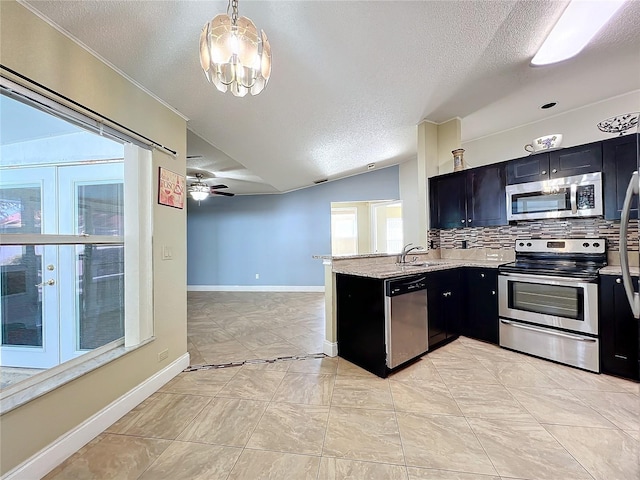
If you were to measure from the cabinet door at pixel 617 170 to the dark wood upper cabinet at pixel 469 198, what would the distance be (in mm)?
824

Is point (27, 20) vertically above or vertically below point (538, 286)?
above

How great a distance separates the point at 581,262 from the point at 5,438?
441cm

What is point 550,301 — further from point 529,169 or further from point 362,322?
point 362,322

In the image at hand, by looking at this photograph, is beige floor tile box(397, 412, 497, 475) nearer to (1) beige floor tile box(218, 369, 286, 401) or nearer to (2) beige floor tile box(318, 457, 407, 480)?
(2) beige floor tile box(318, 457, 407, 480)

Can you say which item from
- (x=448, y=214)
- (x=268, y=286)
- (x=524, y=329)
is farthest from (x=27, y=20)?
(x=268, y=286)

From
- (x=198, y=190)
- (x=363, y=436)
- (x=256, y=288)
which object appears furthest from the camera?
(x=256, y=288)

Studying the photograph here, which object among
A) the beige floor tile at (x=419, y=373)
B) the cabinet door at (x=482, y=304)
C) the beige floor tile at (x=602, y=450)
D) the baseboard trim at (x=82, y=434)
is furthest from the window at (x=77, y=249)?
the cabinet door at (x=482, y=304)

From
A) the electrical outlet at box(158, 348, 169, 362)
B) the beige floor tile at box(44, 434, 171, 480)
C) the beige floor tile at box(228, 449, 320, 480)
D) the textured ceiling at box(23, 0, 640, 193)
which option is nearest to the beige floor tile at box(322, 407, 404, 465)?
the beige floor tile at box(228, 449, 320, 480)

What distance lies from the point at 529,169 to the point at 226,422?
3749 millimetres

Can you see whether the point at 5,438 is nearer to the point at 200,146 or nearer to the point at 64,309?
the point at 64,309

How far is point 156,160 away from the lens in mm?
2148

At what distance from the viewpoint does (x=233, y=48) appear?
1.21m

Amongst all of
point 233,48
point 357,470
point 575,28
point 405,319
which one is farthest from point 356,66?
point 357,470

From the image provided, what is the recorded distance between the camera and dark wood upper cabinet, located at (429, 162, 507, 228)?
3.16 meters
